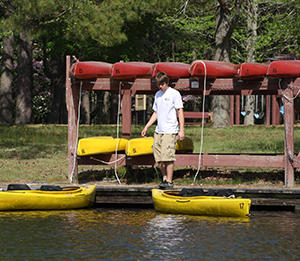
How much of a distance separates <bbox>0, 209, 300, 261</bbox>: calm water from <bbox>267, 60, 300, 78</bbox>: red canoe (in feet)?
8.24

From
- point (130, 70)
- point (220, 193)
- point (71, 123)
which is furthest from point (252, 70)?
point (71, 123)

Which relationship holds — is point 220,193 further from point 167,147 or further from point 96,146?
point 96,146

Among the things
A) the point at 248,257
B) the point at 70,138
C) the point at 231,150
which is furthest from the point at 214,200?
the point at 231,150

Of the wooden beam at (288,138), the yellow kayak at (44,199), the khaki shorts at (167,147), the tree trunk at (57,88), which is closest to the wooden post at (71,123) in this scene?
the yellow kayak at (44,199)

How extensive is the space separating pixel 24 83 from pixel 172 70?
18.4 meters

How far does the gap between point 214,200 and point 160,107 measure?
78.1 inches

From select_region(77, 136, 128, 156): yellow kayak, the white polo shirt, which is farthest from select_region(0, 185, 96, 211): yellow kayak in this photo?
the white polo shirt

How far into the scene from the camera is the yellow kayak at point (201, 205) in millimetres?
8398

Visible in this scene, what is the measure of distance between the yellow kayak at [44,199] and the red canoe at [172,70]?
2534 mm

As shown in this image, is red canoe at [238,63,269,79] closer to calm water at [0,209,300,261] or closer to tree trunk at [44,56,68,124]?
calm water at [0,209,300,261]

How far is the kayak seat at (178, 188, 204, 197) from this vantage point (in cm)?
887

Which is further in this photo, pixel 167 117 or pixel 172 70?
pixel 172 70

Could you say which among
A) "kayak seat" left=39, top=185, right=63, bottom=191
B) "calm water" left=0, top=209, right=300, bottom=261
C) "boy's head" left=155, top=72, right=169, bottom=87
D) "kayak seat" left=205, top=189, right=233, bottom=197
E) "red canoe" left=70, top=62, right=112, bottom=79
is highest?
"red canoe" left=70, top=62, right=112, bottom=79

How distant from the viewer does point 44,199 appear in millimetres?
9031
